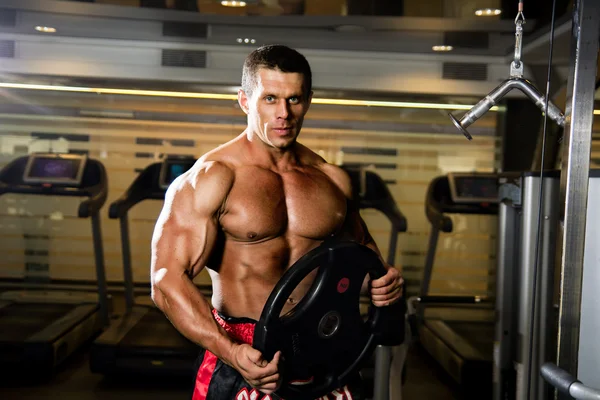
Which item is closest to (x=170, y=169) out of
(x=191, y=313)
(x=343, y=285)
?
(x=191, y=313)

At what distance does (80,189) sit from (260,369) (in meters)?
4.12

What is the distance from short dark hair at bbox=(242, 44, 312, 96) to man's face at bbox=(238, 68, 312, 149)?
1cm

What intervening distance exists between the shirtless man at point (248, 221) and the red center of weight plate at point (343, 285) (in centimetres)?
16

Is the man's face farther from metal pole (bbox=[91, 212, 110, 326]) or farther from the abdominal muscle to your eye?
metal pole (bbox=[91, 212, 110, 326])

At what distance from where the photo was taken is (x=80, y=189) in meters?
5.36

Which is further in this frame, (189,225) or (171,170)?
(171,170)

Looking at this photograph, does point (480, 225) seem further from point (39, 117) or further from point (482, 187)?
point (39, 117)

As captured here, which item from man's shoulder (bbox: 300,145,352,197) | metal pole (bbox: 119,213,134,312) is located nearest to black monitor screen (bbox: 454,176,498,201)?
metal pole (bbox: 119,213,134,312)

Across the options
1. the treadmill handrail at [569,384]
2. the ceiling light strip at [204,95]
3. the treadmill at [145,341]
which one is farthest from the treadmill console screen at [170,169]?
the treadmill handrail at [569,384]

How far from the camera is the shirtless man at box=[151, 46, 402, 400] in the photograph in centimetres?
188

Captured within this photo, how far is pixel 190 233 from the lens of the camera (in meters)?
1.91

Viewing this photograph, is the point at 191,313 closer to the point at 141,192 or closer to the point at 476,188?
the point at 141,192

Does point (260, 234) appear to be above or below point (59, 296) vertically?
above

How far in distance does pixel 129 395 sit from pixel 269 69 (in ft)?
9.66
